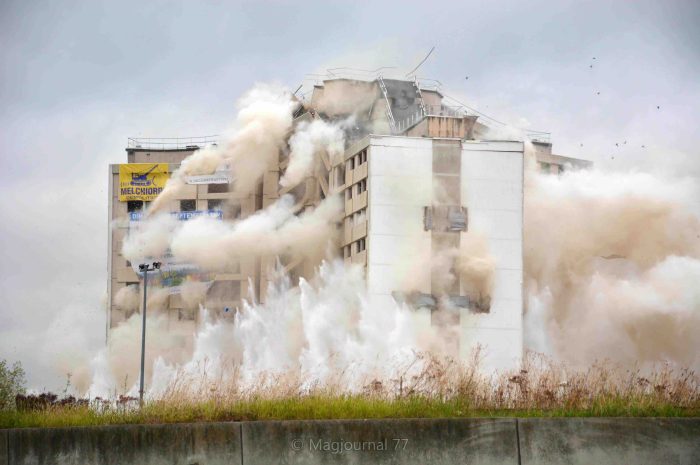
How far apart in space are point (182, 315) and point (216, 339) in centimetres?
521

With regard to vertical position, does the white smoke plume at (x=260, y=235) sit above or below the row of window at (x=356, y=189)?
below

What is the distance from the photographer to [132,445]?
14812mm

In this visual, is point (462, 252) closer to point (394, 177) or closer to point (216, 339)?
point (394, 177)

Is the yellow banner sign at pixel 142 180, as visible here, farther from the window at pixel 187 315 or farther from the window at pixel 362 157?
the window at pixel 362 157

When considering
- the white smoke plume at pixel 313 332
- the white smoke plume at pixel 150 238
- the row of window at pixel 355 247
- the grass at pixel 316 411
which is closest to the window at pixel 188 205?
the white smoke plume at pixel 150 238

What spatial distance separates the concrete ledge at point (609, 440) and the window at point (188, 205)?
219ft

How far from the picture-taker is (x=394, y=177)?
67.6 m

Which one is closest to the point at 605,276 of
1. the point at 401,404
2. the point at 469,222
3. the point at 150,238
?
the point at 469,222

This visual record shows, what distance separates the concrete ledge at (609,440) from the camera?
14.8 meters

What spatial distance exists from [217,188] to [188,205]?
8.32ft

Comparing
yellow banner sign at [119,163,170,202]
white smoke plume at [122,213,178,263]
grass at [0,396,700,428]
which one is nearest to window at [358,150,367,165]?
white smoke plume at [122,213,178,263]

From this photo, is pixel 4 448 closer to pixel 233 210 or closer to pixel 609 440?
pixel 609 440

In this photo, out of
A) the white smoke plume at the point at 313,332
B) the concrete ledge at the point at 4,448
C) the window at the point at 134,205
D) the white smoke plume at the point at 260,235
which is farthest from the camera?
the window at the point at 134,205

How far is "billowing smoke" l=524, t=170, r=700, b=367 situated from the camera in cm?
6731
